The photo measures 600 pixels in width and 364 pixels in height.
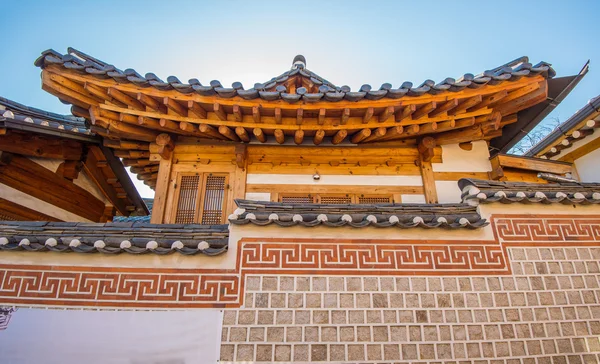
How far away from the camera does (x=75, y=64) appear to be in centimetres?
541

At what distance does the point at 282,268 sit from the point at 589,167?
683cm

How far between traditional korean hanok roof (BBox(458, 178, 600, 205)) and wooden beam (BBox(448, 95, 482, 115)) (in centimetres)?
168

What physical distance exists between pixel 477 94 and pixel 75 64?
20.9 ft

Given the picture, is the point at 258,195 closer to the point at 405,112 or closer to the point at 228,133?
the point at 228,133

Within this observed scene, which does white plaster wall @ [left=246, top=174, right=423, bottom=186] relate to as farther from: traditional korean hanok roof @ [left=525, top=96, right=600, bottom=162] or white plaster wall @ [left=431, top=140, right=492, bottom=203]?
traditional korean hanok roof @ [left=525, top=96, right=600, bottom=162]

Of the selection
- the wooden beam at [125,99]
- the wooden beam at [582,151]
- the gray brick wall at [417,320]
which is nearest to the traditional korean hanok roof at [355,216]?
the gray brick wall at [417,320]

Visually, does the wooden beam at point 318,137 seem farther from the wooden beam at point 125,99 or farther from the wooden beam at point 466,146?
the wooden beam at point 125,99

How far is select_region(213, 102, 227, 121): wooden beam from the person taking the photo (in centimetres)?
567

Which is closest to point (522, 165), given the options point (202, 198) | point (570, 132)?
point (570, 132)

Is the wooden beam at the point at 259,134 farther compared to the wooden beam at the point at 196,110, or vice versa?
the wooden beam at the point at 259,134

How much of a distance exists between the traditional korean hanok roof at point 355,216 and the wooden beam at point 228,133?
6.29 feet

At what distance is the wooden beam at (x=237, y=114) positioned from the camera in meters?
5.68

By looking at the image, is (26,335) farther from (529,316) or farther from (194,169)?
(529,316)

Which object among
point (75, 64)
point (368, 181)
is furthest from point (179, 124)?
point (368, 181)
